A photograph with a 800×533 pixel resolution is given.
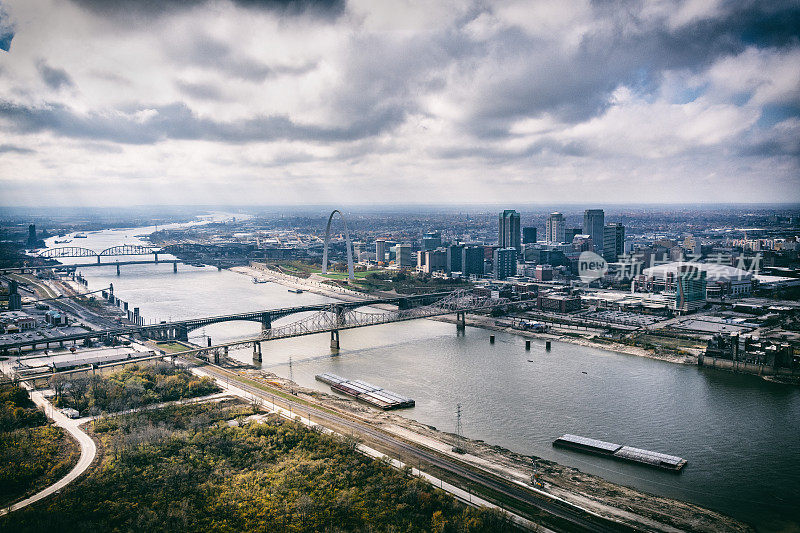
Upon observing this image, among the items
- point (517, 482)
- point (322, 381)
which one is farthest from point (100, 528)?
point (322, 381)

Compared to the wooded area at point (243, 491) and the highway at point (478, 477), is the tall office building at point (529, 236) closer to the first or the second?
the highway at point (478, 477)

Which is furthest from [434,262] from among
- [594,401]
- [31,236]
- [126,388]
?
[31,236]

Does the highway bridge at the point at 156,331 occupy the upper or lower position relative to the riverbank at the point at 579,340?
upper

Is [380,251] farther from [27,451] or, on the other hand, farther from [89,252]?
[27,451]

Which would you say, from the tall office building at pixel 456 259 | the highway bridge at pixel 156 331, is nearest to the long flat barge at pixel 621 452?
the highway bridge at pixel 156 331

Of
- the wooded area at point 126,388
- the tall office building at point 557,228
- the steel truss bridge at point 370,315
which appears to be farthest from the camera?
the tall office building at point 557,228

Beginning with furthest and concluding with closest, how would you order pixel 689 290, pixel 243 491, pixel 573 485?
pixel 689 290 < pixel 573 485 < pixel 243 491

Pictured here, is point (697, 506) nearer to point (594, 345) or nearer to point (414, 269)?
point (594, 345)
